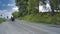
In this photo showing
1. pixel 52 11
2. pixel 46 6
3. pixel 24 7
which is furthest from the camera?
pixel 24 7

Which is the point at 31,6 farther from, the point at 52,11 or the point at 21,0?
the point at 21,0

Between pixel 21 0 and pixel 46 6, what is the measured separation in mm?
48836

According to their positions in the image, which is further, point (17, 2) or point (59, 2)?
point (17, 2)

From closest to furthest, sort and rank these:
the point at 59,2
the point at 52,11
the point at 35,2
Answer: the point at 59,2 < the point at 52,11 < the point at 35,2

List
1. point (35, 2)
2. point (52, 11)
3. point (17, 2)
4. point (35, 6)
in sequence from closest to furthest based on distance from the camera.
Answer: point (52, 11), point (35, 2), point (35, 6), point (17, 2)

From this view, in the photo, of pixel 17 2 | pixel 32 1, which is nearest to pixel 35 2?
pixel 32 1

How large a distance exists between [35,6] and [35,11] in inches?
75.8

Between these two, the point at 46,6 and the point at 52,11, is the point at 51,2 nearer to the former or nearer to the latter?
the point at 52,11

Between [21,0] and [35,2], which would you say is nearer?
[35,2]

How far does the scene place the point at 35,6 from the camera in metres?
77.1

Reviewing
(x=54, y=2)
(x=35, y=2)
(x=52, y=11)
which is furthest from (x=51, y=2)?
(x=35, y=2)

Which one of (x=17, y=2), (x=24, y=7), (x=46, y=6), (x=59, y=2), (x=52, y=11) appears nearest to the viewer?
(x=59, y=2)

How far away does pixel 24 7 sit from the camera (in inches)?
4240

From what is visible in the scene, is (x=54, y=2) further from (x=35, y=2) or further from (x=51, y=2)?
(x=35, y=2)
